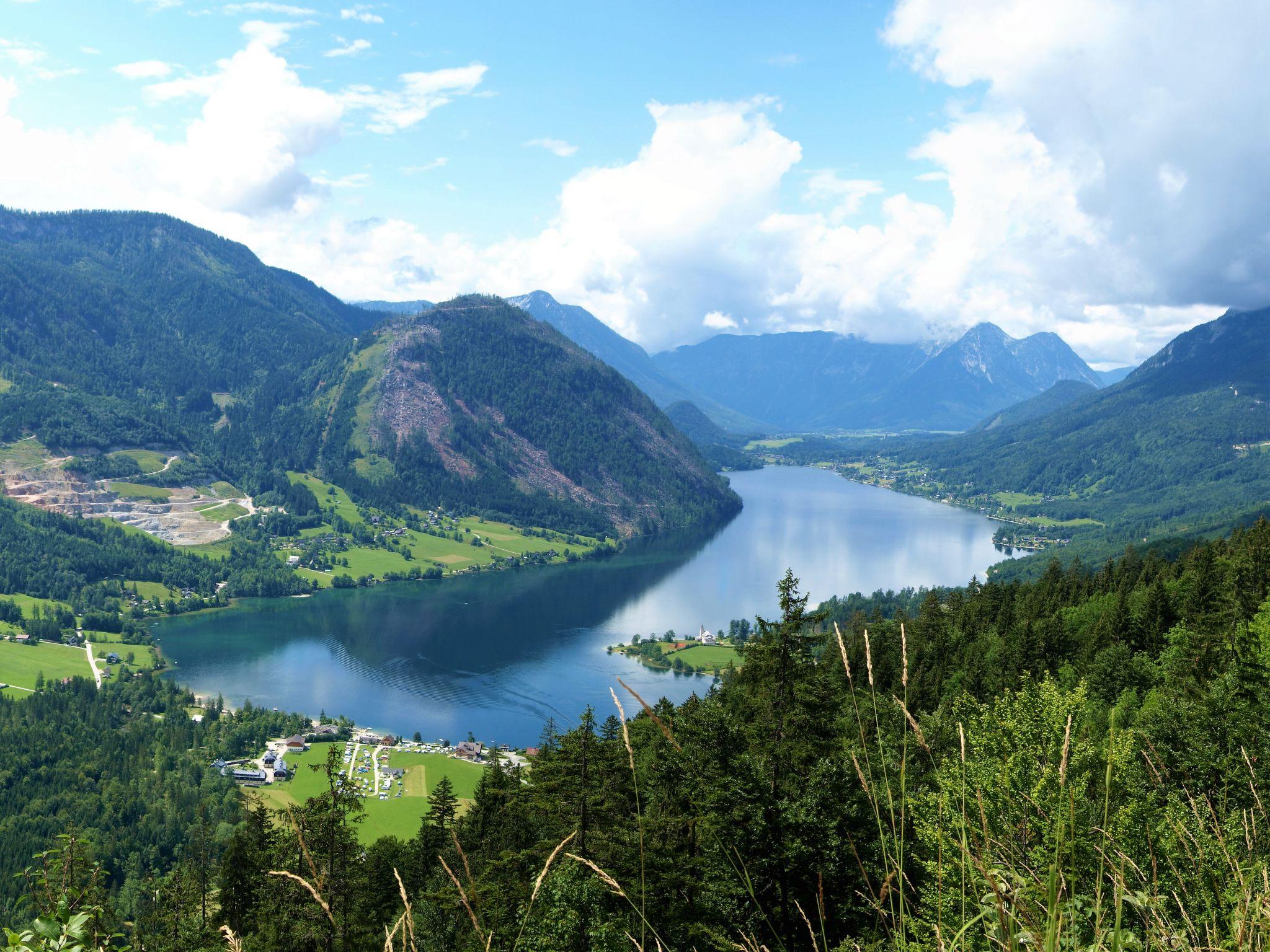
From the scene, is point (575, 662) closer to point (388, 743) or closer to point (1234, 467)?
point (388, 743)

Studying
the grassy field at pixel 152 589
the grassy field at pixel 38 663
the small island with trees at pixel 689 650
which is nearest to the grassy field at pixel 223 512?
the grassy field at pixel 152 589

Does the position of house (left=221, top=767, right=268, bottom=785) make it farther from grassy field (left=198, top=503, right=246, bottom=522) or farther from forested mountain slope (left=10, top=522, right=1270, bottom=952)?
grassy field (left=198, top=503, right=246, bottom=522)

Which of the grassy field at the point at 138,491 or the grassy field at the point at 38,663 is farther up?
the grassy field at the point at 138,491

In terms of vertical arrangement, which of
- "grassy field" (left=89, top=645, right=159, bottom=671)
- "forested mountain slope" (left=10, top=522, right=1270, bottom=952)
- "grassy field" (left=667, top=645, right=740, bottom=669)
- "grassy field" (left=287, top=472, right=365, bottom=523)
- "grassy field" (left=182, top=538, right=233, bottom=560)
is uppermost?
"forested mountain slope" (left=10, top=522, right=1270, bottom=952)

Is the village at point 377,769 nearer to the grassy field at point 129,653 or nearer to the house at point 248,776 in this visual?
the house at point 248,776

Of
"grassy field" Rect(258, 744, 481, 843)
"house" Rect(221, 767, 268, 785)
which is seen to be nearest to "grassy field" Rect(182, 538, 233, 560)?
"grassy field" Rect(258, 744, 481, 843)

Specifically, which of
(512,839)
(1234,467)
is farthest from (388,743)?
(1234,467)
